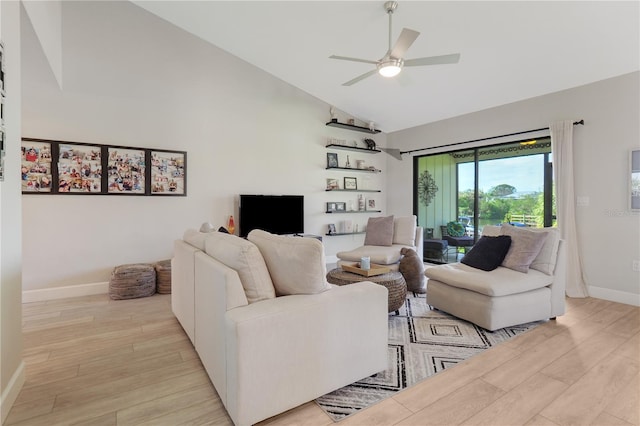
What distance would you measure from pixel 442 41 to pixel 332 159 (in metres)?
2.72

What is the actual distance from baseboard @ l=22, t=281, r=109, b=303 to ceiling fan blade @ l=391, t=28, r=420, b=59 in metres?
4.28

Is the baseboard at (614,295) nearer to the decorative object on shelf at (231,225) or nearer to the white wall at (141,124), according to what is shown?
the white wall at (141,124)

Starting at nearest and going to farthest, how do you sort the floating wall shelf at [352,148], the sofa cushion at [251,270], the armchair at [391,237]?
the sofa cushion at [251,270] → the armchair at [391,237] → the floating wall shelf at [352,148]

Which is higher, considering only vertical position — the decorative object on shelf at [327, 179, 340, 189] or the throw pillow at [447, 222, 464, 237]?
the decorative object on shelf at [327, 179, 340, 189]

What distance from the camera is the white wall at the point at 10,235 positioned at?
67.2 inches

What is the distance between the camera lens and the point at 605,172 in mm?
3828

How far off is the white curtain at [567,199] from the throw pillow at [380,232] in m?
2.14

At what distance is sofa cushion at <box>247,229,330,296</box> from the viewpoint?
1777mm

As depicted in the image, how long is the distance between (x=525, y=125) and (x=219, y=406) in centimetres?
508

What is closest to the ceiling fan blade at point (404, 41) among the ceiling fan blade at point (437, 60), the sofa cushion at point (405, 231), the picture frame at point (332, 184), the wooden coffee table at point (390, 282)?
the ceiling fan blade at point (437, 60)

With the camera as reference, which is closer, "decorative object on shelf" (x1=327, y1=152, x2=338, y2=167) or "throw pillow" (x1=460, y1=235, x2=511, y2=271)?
"throw pillow" (x1=460, y1=235, x2=511, y2=271)

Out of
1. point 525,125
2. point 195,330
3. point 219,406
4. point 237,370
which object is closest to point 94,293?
point 195,330

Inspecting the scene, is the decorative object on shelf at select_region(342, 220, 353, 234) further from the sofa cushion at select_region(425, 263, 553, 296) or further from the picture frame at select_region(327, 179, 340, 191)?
the sofa cushion at select_region(425, 263, 553, 296)

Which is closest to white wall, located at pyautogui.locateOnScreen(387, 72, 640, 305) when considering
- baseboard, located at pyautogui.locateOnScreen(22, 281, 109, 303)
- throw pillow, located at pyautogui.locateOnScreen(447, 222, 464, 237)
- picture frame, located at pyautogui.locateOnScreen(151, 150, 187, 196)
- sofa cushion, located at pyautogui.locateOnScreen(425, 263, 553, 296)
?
sofa cushion, located at pyautogui.locateOnScreen(425, 263, 553, 296)
